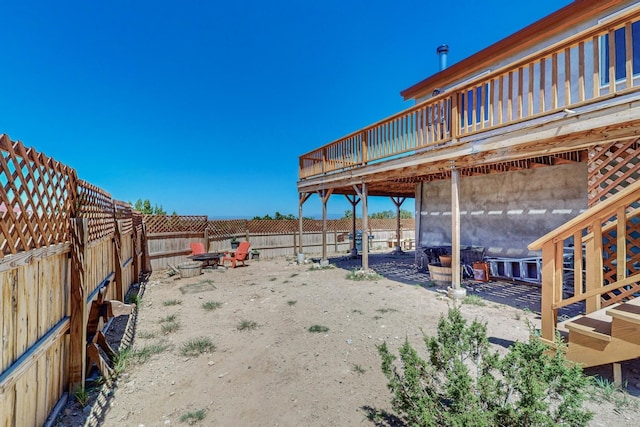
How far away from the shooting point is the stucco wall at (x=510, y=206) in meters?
6.16

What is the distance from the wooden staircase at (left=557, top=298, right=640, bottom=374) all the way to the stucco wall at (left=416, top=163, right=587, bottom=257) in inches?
182

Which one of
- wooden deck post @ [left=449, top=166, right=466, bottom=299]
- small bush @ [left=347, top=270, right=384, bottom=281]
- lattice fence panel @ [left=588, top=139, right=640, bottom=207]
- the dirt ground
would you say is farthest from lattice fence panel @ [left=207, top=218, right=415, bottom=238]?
lattice fence panel @ [left=588, top=139, right=640, bottom=207]

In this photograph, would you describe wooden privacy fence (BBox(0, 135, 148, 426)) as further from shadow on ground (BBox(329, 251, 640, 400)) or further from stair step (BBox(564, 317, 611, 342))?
stair step (BBox(564, 317, 611, 342))

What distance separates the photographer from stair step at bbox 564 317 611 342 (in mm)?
2372

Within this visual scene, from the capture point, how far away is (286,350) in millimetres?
3615

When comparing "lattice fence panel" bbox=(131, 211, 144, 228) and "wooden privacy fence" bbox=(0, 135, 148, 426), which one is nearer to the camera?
"wooden privacy fence" bbox=(0, 135, 148, 426)

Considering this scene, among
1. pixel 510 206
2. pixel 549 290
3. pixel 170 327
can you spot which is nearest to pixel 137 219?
pixel 170 327

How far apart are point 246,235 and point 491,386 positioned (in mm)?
11974

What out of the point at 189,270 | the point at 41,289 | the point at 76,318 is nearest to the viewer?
the point at 41,289

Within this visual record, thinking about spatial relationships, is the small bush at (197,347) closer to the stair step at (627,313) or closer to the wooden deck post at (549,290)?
the wooden deck post at (549,290)

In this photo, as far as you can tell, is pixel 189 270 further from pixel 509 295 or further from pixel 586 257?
pixel 586 257

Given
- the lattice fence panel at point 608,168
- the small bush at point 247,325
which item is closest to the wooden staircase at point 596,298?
the lattice fence panel at point 608,168

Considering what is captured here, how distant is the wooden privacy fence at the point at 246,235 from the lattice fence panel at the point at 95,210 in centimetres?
492

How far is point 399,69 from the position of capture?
2439cm
